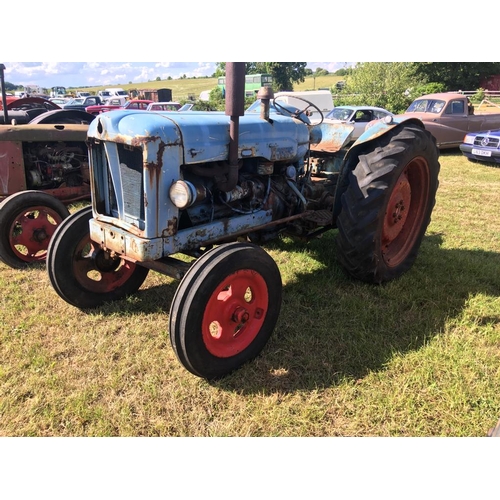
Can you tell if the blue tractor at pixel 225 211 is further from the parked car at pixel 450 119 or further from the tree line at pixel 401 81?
the tree line at pixel 401 81

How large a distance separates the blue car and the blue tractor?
6.73 metres

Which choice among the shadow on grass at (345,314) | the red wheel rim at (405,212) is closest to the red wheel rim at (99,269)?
the shadow on grass at (345,314)

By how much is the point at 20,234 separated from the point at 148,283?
1464 millimetres

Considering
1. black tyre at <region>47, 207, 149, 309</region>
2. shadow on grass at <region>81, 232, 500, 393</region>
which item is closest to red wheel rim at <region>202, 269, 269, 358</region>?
shadow on grass at <region>81, 232, 500, 393</region>

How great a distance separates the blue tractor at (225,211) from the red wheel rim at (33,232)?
1.21 m

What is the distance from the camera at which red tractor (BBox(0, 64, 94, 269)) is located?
412 centimetres

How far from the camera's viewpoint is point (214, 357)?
8.35 ft

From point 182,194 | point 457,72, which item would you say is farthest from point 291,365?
point 457,72

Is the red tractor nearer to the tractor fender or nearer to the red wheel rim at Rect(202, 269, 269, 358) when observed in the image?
the red wheel rim at Rect(202, 269, 269, 358)

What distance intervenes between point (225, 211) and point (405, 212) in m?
1.80

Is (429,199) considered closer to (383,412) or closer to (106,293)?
(383,412)

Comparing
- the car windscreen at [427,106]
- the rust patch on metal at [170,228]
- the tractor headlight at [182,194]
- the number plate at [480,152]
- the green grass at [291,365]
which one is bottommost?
the green grass at [291,365]

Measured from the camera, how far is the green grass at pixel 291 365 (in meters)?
2.30

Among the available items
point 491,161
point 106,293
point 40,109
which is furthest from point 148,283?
point 491,161
